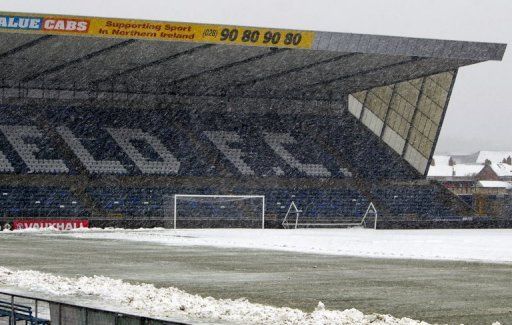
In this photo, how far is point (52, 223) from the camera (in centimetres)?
4522

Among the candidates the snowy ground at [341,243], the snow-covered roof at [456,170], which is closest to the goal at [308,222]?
the snowy ground at [341,243]

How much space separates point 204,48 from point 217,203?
848cm

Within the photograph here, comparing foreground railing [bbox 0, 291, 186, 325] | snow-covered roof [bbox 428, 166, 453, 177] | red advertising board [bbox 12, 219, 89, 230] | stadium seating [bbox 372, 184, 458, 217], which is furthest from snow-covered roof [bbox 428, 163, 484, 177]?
foreground railing [bbox 0, 291, 186, 325]

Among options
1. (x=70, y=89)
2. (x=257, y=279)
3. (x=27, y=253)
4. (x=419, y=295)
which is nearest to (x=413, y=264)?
(x=257, y=279)

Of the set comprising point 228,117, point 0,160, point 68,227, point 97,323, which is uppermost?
point 228,117

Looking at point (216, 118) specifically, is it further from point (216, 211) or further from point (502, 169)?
point (502, 169)

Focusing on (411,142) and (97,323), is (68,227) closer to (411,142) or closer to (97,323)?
(411,142)

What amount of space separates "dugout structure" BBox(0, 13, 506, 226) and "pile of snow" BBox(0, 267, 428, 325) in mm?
25039

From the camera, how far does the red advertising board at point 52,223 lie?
44.1 m

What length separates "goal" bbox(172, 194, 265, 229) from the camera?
48.4m

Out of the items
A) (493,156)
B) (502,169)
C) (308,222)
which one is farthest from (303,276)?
(493,156)

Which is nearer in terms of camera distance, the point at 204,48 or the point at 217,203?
the point at 204,48

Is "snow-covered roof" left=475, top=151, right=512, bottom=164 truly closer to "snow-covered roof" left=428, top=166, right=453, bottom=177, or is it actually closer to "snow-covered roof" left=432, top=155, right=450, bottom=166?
"snow-covered roof" left=432, top=155, right=450, bottom=166

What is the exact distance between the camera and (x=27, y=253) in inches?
1079
